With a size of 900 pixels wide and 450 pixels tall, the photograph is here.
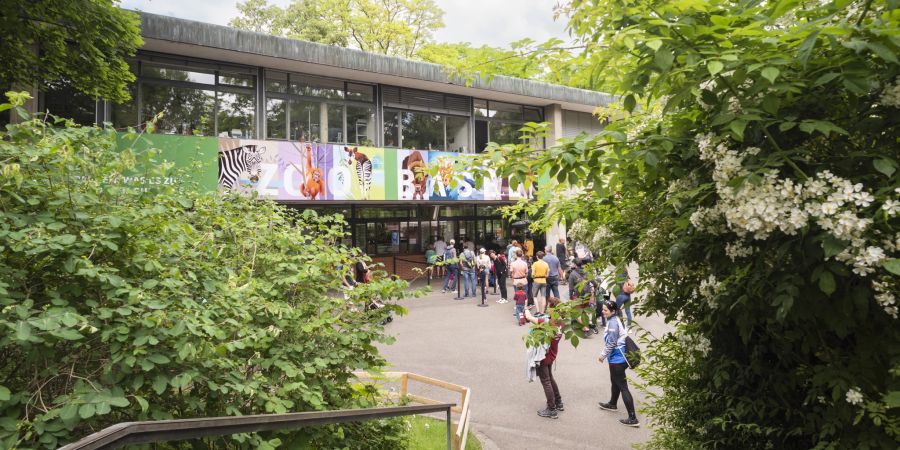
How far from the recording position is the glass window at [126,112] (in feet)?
47.9

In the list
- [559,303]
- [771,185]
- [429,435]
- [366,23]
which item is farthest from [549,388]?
[366,23]

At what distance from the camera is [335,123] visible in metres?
18.6

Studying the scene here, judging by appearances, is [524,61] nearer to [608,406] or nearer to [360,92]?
[608,406]

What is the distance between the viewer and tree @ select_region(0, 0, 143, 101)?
916 cm

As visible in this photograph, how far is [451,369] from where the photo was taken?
9297 mm

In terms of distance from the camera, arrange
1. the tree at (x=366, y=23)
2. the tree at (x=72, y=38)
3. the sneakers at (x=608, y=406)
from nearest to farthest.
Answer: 1. the sneakers at (x=608, y=406)
2. the tree at (x=72, y=38)
3. the tree at (x=366, y=23)

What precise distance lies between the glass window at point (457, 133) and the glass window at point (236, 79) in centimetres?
800

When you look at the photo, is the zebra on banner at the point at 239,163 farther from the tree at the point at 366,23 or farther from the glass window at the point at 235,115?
the tree at the point at 366,23

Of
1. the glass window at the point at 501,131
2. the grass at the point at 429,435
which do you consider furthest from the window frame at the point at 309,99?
the grass at the point at 429,435

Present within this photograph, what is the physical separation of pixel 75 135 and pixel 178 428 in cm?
226

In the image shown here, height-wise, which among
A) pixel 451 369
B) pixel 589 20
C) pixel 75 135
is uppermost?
pixel 589 20

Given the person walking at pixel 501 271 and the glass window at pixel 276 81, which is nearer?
the person walking at pixel 501 271

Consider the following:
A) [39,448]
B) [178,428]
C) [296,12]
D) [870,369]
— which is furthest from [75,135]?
[296,12]

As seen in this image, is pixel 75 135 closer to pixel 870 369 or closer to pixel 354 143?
pixel 870 369
